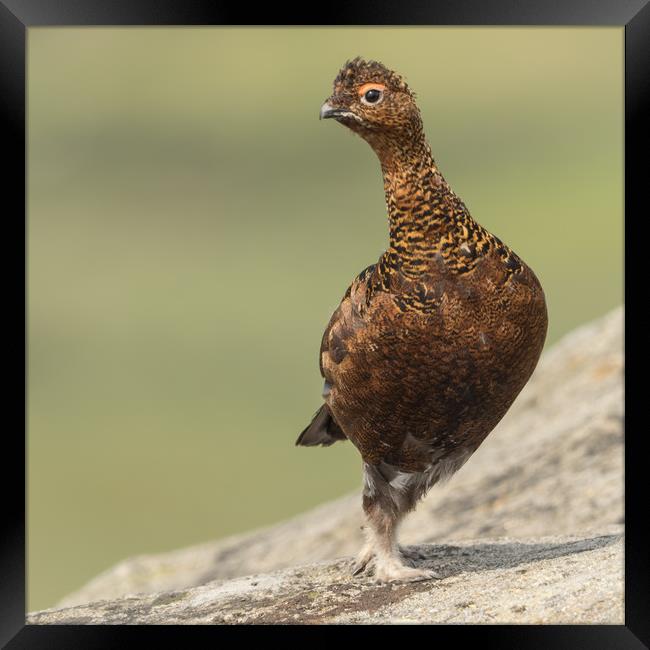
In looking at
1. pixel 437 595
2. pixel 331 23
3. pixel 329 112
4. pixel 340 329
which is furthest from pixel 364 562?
pixel 331 23

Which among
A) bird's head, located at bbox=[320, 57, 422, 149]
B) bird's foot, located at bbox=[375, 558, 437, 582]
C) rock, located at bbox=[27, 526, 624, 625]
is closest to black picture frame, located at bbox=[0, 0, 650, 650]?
rock, located at bbox=[27, 526, 624, 625]

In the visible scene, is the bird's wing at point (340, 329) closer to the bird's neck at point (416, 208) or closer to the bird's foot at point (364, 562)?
the bird's neck at point (416, 208)

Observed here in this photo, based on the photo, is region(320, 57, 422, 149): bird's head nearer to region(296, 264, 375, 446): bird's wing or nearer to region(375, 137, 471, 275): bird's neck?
region(375, 137, 471, 275): bird's neck

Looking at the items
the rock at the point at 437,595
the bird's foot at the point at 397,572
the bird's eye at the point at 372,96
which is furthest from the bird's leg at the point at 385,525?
the bird's eye at the point at 372,96

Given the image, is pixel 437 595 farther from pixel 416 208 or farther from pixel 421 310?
pixel 416 208

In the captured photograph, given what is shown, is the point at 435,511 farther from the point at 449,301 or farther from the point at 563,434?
the point at 449,301

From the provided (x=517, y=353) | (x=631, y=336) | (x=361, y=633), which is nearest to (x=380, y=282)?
(x=517, y=353)

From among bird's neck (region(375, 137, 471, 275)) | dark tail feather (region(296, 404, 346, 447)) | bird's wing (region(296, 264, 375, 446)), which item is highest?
bird's neck (region(375, 137, 471, 275))
